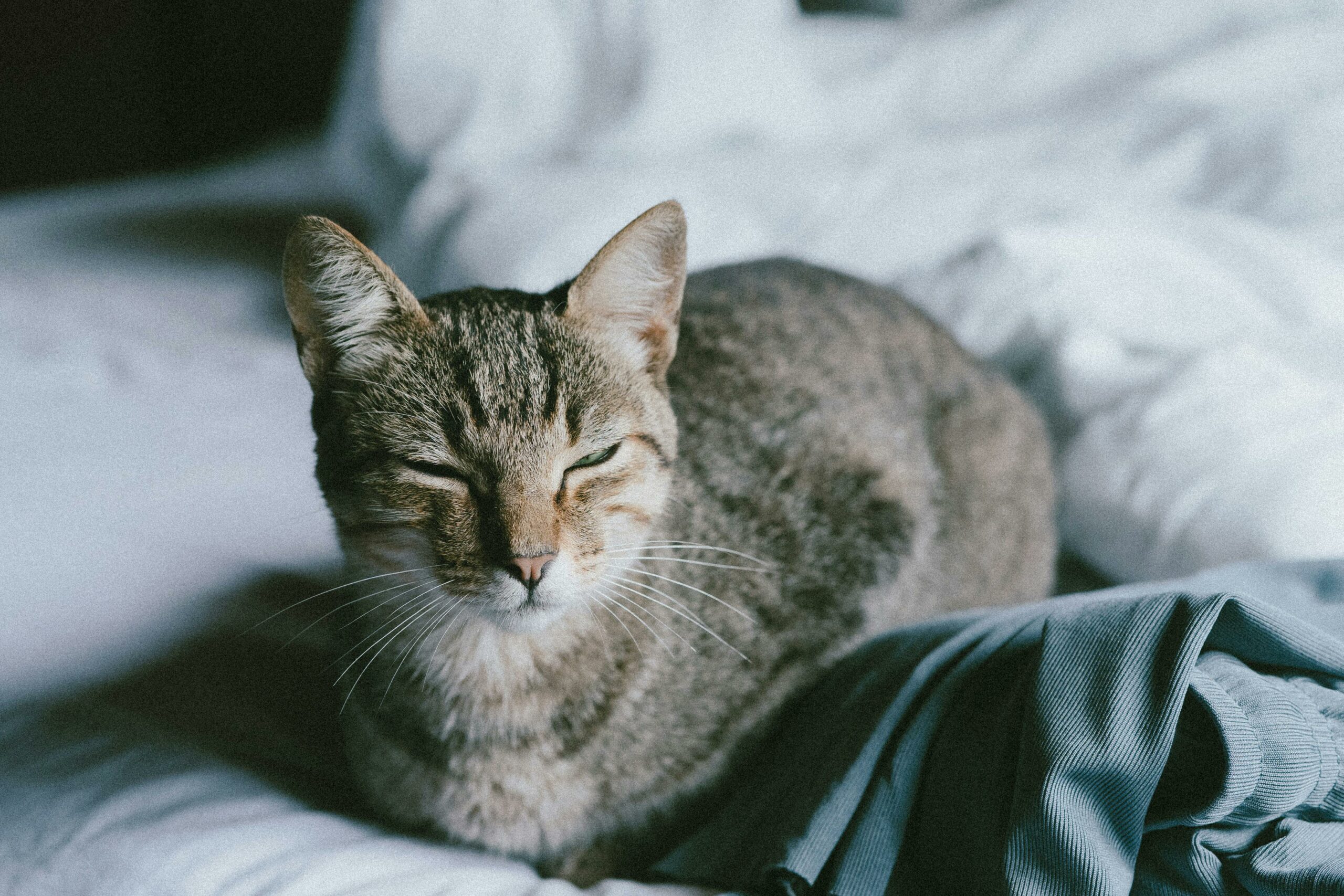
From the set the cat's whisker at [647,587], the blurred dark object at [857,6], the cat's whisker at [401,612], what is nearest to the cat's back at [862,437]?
the cat's whisker at [647,587]

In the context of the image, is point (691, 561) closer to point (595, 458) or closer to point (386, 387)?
point (595, 458)

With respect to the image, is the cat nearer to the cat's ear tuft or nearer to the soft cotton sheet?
the cat's ear tuft

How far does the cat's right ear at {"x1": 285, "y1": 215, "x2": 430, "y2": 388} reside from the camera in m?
0.77

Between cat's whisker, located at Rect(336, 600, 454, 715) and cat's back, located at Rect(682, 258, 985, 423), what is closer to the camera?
cat's whisker, located at Rect(336, 600, 454, 715)

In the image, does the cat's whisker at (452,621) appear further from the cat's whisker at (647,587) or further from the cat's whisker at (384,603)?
the cat's whisker at (647,587)

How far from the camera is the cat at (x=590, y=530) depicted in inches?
31.8

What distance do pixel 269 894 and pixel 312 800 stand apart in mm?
169

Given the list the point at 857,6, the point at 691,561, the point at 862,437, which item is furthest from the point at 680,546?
the point at 857,6

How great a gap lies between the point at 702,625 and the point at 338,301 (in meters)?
0.45

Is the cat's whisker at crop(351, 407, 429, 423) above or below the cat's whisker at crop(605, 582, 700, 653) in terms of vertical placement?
above

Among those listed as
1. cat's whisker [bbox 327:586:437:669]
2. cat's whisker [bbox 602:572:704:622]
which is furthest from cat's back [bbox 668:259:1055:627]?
cat's whisker [bbox 327:586:437:669]

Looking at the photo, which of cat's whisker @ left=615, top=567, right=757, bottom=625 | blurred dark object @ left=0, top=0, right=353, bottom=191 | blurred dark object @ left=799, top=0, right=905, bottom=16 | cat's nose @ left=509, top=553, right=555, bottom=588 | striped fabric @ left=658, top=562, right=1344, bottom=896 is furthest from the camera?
blurred dark object @ left=0, top=0, right=353, bottom=191

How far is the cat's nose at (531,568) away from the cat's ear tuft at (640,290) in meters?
0.24

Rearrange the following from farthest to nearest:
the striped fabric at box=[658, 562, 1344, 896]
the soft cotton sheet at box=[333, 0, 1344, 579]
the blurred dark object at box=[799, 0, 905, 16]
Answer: the blurred dark object at box=[799, 0, 905, 16], the soft cotton sheet at box=[333, 0, 1344, 579], the striped fabric at box=[658, 562, 1344, 896]
